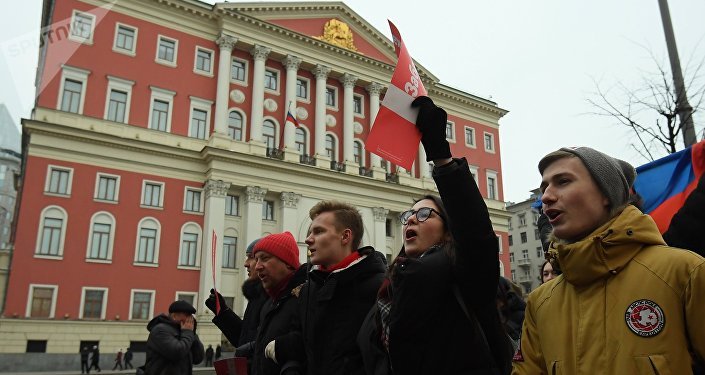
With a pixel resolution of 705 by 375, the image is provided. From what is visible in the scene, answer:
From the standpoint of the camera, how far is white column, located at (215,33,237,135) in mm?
29031

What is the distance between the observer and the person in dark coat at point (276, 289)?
348 cm

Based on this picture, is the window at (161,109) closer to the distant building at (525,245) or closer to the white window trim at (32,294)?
the white window trim at (32,294)

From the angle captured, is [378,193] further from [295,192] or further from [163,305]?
[163,305]

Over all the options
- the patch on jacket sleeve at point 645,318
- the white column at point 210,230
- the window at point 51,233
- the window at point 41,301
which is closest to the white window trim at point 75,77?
the window at point 51,233

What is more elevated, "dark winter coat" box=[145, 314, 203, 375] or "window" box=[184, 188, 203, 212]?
"window" box=[184, 188, 203, 212]

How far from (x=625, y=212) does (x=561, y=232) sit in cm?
25

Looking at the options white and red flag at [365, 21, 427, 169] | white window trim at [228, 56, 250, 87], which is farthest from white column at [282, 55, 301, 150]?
white and red flag at [365, 21, 427, 169]

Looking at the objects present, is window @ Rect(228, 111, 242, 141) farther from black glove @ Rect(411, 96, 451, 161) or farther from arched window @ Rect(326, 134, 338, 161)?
black glove @ Rect(411, 96, 451, 161)

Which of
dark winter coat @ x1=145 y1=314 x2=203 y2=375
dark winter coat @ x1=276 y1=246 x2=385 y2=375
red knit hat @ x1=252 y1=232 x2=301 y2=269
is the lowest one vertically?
dark winter coat @ x1=145 y1=314 x2=203 y2=375

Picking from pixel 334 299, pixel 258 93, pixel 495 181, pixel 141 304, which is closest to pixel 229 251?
pixel 141 304

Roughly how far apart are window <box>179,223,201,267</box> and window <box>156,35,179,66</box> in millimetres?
9848

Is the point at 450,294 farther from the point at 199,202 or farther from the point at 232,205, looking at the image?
the point at 232,205

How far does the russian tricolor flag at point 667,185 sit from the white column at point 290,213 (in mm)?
25020

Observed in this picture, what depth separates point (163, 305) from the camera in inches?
989
